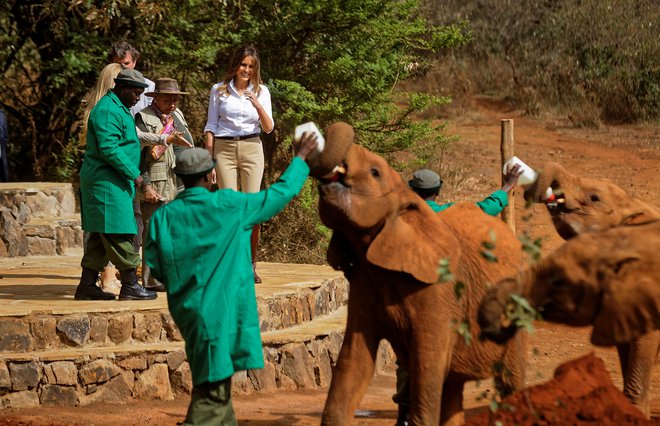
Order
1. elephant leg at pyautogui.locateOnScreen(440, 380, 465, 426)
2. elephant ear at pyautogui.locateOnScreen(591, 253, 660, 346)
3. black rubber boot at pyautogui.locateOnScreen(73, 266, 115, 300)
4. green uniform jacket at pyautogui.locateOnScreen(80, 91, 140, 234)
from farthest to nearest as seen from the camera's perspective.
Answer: black rubber boot at pyautogui.locateOnScreen(73, 266, 115, 300) < green uniform jacket at pyautogui.locateOnScreen(80, 91, 140, 234) < elephant leg at pyautogui.locateOnScreen(440, 380, 465, 426) < elephant ear at pyautogui.locateOnScreen(591, 253, 660, 346)

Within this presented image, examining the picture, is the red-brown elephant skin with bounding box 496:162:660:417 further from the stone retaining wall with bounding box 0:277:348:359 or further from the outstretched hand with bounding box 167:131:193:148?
the outstretched hand with bounding box 167:131:193:148

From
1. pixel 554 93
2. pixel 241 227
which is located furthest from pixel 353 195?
pixel 554 93

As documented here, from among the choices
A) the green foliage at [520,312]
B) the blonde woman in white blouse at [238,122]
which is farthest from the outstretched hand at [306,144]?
the blonde woman in white blouse at [238,122]

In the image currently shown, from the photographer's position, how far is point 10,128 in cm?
1828

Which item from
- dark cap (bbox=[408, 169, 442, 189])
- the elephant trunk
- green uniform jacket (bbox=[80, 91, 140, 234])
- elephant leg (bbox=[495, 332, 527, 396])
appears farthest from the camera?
green uniform jacket (bbox=[80, 91, 140, 234])

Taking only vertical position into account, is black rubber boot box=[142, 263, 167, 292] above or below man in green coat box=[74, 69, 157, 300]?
below

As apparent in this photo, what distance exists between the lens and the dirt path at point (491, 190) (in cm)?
924

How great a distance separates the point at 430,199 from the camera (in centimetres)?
878

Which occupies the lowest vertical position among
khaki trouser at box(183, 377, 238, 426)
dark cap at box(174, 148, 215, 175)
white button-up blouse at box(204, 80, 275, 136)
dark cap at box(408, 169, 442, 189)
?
khaki trouser at box(183, 377, 238, 426)

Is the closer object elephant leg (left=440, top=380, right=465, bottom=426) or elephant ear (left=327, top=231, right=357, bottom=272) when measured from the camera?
elephant ear (left=327, top=231, right=357, bottom=272)

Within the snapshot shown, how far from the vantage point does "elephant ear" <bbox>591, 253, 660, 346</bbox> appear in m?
5.78

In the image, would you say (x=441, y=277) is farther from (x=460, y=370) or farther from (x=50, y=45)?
(x=50, y=45)

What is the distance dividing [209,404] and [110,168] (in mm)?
3354

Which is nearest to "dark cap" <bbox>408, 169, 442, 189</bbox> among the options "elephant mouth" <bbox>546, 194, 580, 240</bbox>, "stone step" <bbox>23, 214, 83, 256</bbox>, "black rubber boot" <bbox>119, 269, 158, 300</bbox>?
"elephant mouth" <bbox>546, 194, 580, 240</bbox>
